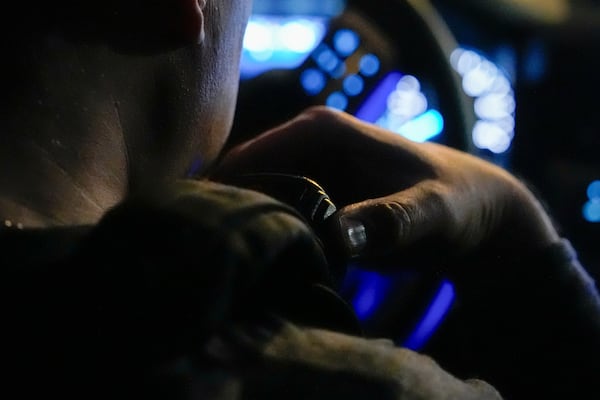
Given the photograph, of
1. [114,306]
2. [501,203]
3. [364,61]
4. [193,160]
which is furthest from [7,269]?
[364,61]

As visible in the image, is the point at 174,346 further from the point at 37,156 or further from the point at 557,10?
the point at 557,10

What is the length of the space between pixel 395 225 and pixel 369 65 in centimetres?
69

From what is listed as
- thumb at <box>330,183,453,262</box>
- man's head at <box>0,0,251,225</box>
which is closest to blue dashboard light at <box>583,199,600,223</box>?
thumb at <box>330,183,453,262</box>

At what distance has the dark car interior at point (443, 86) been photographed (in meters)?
1.20

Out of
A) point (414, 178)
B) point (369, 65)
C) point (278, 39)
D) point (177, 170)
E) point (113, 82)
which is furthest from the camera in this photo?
point (278, 39)

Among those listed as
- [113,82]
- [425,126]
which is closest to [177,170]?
[113,82]

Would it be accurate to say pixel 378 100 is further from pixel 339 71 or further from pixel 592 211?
pixel 592 211

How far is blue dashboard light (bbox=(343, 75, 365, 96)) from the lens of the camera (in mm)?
1324

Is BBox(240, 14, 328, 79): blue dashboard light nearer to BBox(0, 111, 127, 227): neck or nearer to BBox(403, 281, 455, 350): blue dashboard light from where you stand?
BBox(403, 281, 455, 350): blue dashboard light

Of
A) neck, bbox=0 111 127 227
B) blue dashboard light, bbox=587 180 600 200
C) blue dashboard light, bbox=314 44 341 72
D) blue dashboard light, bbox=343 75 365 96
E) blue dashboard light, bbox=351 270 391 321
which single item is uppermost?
neck, bbox=0 111 127 227

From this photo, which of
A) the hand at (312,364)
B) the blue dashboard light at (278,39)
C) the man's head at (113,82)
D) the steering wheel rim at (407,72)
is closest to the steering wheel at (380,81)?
the steering wheel rim at (407,72)

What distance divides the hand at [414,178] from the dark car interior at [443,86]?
→ 9 centimetres

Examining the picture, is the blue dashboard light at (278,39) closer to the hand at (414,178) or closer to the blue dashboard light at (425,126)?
the blue dashboard light at (425,126)

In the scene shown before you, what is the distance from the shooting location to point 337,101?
51.9 inches
